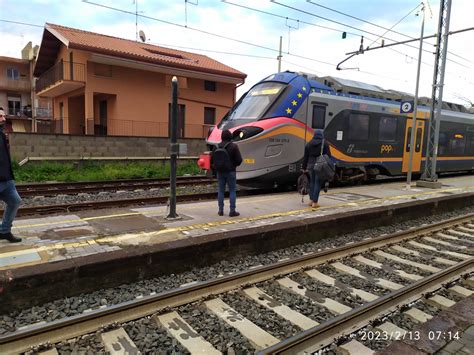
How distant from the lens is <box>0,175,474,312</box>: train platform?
434cm

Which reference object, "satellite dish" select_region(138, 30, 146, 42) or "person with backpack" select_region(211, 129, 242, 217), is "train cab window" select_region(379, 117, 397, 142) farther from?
"satellite dish" select_region(138, 30, 146, 42)

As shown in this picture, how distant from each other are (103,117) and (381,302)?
22393 millimetres

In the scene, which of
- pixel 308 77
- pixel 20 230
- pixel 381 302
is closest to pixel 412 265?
pixel 381 302

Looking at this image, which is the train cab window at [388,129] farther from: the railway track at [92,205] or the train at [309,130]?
the railway track at [92,205]

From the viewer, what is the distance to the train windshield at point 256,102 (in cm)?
1009

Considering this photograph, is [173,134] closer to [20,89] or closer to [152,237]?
[152,237]

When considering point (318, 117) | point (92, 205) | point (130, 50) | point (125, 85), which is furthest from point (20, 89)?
point (318, 117)

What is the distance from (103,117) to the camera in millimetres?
23469

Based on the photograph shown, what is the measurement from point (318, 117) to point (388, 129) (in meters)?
3.67

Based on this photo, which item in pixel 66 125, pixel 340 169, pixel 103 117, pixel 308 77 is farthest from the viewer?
pixel 66 125

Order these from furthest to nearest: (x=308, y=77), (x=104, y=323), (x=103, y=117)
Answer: (x=103, y=117) → (x=308, y=77) → (x=104, y=323)

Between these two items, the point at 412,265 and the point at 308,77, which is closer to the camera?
the point at 412,265

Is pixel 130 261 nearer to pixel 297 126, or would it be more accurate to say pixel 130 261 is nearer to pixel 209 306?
pixel 209 306

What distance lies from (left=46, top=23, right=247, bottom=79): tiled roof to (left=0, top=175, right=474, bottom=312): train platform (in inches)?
577
